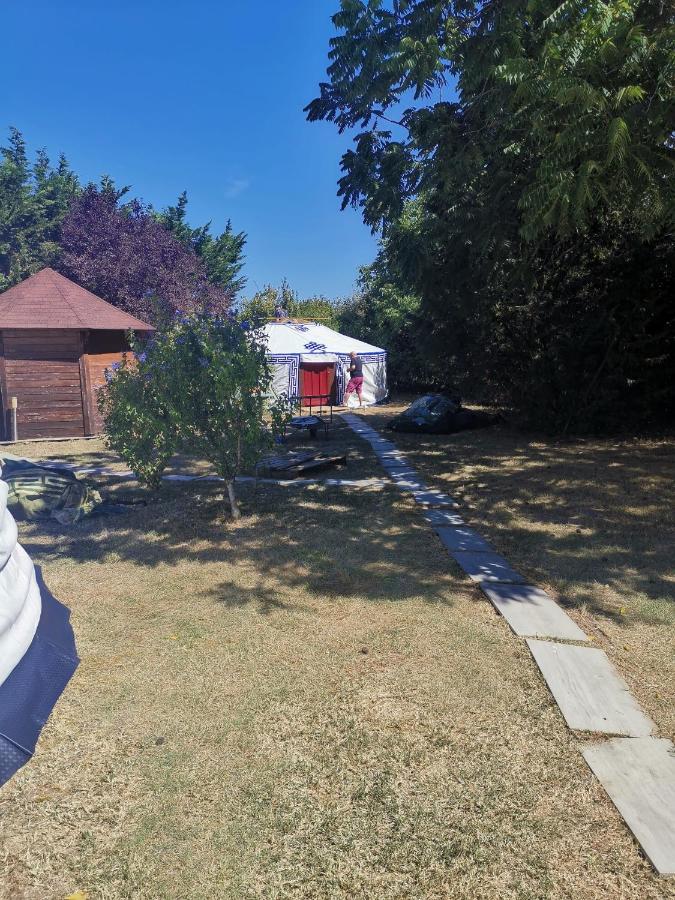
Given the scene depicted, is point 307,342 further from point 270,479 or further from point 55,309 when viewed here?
point 270,479

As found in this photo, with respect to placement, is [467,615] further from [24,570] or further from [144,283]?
[144,283]

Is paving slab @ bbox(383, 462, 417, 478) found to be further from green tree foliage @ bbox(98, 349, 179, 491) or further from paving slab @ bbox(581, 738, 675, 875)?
paving slab @ bbox(581, 738, 675, 875)

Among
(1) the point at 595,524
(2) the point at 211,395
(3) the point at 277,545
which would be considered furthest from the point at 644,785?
(2) the point at 211,395

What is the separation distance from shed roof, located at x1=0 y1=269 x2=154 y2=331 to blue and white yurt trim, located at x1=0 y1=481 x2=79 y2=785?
12.7 meters

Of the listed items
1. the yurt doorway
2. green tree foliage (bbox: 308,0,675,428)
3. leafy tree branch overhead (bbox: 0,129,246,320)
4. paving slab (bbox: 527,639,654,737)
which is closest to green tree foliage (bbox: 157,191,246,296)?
leafy tree branch overhead (bbox: 0,129,246,320)

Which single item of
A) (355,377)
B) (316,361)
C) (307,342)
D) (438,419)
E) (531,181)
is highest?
(531,181)

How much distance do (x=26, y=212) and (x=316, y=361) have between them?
1524 centimetres

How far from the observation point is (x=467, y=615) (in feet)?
14.7

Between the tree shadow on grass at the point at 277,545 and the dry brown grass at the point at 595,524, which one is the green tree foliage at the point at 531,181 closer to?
the dry brown grass at the point at 595,524

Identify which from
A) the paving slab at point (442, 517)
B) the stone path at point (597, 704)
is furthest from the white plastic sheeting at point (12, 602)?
the paving slab at point (442, 517)

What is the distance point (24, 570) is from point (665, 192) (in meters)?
7.17

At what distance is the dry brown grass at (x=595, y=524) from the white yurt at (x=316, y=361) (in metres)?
9.54

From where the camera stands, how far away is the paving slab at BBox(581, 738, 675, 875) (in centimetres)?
233

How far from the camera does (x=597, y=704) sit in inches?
130
